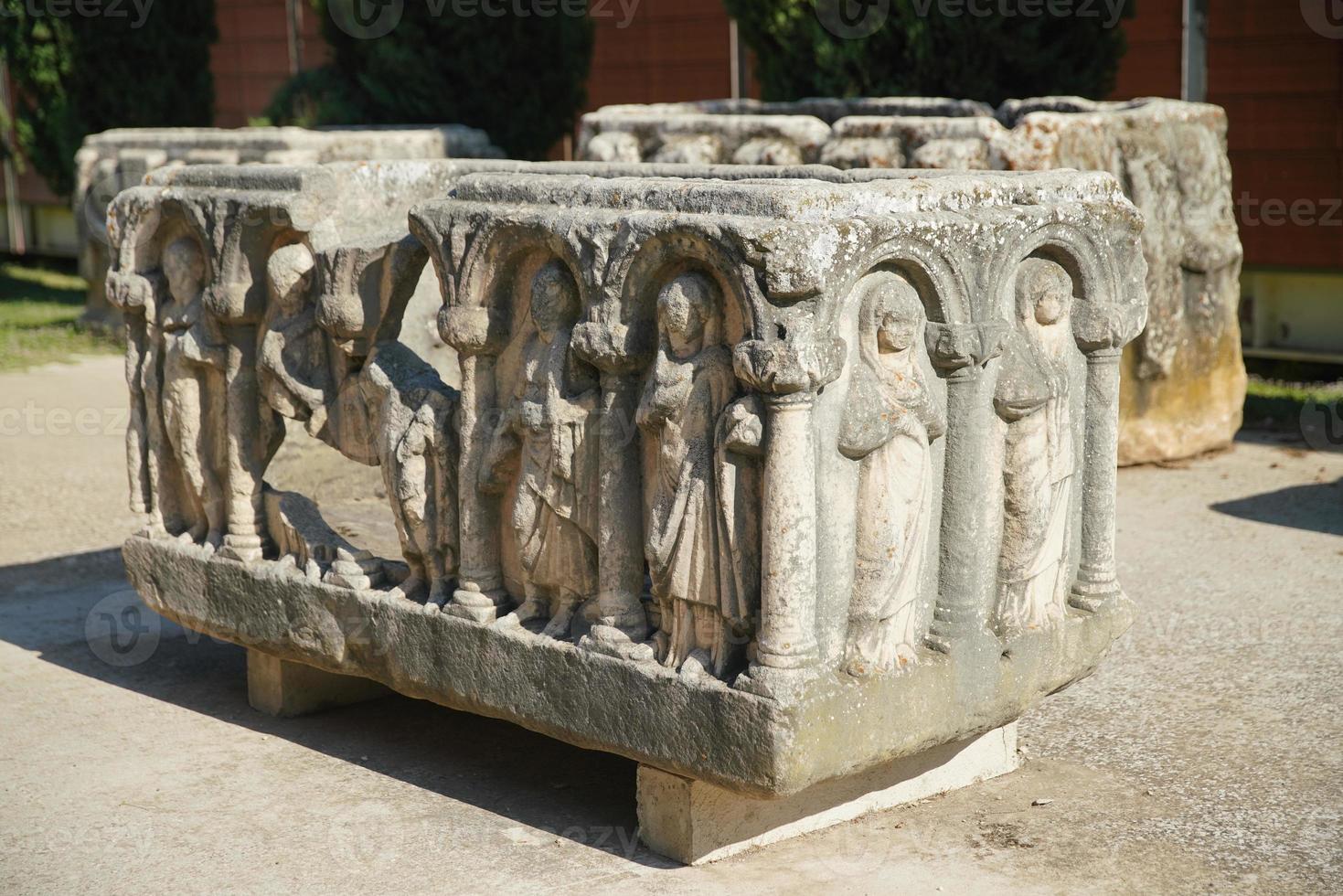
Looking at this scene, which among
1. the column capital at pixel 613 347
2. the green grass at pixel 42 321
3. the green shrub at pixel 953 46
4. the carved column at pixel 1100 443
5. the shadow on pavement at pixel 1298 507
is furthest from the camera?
the green grass at pixel 42 321

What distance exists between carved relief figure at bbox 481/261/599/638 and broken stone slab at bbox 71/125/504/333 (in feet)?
19.0

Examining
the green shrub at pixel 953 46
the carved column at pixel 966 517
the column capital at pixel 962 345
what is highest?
the green shrub at pixel 953 46

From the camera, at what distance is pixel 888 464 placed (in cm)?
376

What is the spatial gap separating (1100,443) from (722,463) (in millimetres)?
1133

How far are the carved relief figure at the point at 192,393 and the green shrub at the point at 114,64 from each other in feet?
37.0

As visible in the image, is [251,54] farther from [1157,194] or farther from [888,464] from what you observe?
[888,464]

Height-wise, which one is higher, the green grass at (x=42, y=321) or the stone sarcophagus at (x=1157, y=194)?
the stone sarcophagus at (x=1157, y=194)

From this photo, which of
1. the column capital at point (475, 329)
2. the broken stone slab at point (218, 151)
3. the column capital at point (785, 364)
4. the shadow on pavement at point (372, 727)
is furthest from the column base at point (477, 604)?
the broken stone slab at point (218, 151)

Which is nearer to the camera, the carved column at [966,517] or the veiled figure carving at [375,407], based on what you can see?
the carved column at [966,517]

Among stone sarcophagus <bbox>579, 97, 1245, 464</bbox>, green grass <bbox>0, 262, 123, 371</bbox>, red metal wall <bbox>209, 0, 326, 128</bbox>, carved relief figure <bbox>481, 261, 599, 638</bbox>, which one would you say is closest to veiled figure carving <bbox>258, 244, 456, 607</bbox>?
carved relief figure <bbox>481, 261, 599, 638</bbox>

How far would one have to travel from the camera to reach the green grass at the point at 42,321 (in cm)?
1225

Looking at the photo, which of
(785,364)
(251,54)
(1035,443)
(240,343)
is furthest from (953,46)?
(251,54)

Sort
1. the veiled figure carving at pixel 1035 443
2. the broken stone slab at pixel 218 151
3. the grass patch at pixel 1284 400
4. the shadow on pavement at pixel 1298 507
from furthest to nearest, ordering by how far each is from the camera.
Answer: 1. the broken stone slab at pixel 218 151
2. the grass patch at pixel 1284 400
3. the shadow on pavement at pixel 1298 507
4. the veiled figure carving at pixel 1035 443

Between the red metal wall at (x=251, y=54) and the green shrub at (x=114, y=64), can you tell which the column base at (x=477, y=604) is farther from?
the red metal wall at (x=251, y=54)
